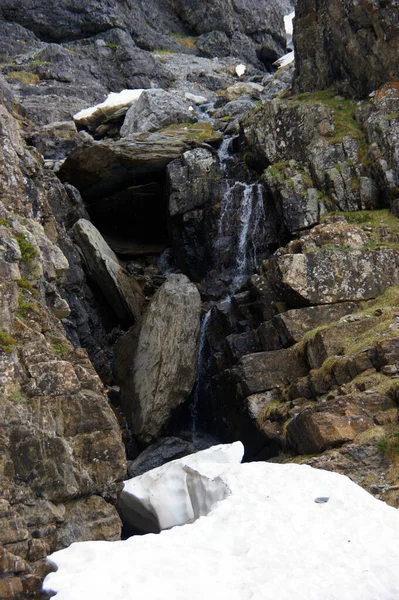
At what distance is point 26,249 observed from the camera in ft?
47.5

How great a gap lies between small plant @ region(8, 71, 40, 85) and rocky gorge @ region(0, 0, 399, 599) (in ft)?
7.56

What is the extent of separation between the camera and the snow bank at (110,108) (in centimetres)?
3650

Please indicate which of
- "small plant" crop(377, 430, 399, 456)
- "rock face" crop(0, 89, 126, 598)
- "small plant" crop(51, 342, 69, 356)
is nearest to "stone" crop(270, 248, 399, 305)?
"small plant" crop(377, 430, 399, 456)

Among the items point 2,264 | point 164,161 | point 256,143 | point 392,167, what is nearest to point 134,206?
point 164,161

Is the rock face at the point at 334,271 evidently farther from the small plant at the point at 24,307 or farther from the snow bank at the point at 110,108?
the snow bank at the point at 110,108

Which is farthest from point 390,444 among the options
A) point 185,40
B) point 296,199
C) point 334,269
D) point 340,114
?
point 185,40

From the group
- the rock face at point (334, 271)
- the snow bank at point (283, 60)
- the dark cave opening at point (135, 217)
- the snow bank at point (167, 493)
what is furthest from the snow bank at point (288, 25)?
the snow bank at point (167, 493)

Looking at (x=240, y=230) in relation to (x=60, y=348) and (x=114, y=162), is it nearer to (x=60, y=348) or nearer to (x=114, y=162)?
(x=114, y=162)

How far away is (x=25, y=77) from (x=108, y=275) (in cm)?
2335

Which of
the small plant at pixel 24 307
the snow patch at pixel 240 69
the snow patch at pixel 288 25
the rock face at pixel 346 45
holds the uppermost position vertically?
the snow patch at pixel 288 25

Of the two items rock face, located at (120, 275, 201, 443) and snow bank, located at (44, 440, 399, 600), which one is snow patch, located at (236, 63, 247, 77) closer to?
rock face, located at (120, 275, 201, 443)

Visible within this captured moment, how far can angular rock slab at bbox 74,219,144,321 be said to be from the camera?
23.0m

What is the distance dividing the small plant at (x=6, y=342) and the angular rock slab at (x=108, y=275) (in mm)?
10524

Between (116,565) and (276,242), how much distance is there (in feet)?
53.9
